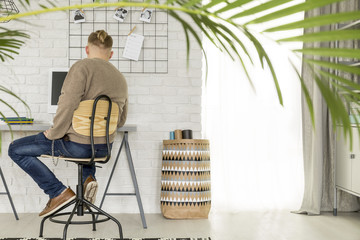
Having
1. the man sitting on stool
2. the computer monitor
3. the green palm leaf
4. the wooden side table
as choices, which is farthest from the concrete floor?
the green palm leaf

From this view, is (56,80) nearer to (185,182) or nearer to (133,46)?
(133,46)

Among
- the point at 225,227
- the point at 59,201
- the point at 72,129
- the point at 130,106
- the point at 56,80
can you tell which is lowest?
the point at 225,227

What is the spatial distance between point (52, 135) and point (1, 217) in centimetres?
127

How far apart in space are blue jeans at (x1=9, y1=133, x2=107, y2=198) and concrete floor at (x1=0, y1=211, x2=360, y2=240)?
35cm

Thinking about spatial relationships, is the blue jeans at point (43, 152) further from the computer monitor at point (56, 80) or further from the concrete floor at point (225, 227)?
the computer monitor at point (56, 80)

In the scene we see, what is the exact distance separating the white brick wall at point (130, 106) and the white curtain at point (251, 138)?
166 millimetres

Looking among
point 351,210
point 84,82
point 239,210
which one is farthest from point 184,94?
point 351,210

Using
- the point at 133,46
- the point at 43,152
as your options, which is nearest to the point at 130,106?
the point at 133,46

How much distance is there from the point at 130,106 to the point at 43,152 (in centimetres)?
114

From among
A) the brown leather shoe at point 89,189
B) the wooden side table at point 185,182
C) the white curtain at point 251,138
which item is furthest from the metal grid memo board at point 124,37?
the brown leather shoe at point 89,189

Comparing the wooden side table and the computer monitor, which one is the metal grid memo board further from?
the wooden side table

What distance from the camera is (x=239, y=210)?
390cm

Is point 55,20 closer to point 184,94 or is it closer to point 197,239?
point 184,94

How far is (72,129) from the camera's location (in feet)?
8.92
